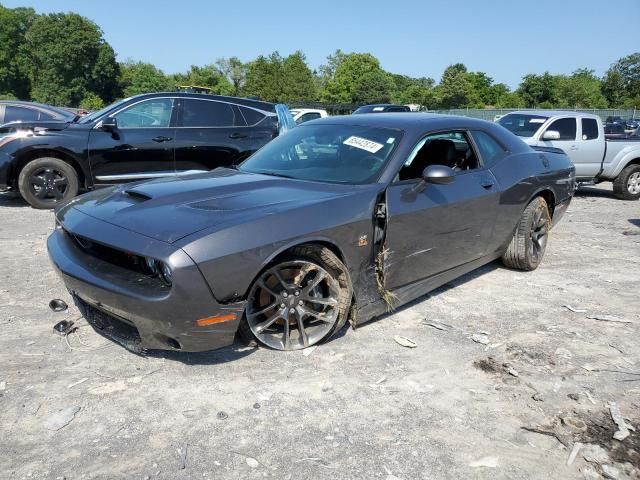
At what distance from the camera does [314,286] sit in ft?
10.9

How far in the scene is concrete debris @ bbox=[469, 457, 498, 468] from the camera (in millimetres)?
2365

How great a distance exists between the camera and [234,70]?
10831cm

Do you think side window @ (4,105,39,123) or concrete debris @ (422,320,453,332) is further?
side window @ (4,105,39,123)

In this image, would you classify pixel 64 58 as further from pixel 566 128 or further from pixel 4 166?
pixel 566 128

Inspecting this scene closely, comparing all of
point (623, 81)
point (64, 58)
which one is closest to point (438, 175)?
point (623, 81)

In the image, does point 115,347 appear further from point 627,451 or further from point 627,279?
point 627,279

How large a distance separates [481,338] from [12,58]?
321 ft

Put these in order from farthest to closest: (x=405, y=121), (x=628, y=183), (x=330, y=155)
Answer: (x=628, y=183) < (x=405, y=121) < (x=330, y=155)

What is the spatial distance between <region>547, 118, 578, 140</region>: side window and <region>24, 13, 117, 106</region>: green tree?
8073 cm

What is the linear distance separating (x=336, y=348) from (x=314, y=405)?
27.5 inches

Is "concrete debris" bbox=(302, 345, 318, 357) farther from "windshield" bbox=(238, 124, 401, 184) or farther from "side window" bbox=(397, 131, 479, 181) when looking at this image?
"side window" bbox=(397, 131, 479, 181)

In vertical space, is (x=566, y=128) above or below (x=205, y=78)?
below

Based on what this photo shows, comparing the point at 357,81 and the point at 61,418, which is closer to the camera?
the point at 61,418

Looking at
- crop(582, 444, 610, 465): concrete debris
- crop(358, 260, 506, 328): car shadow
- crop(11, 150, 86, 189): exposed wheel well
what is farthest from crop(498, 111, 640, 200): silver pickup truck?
crop(582, 444, 610, 465): concrete debris
